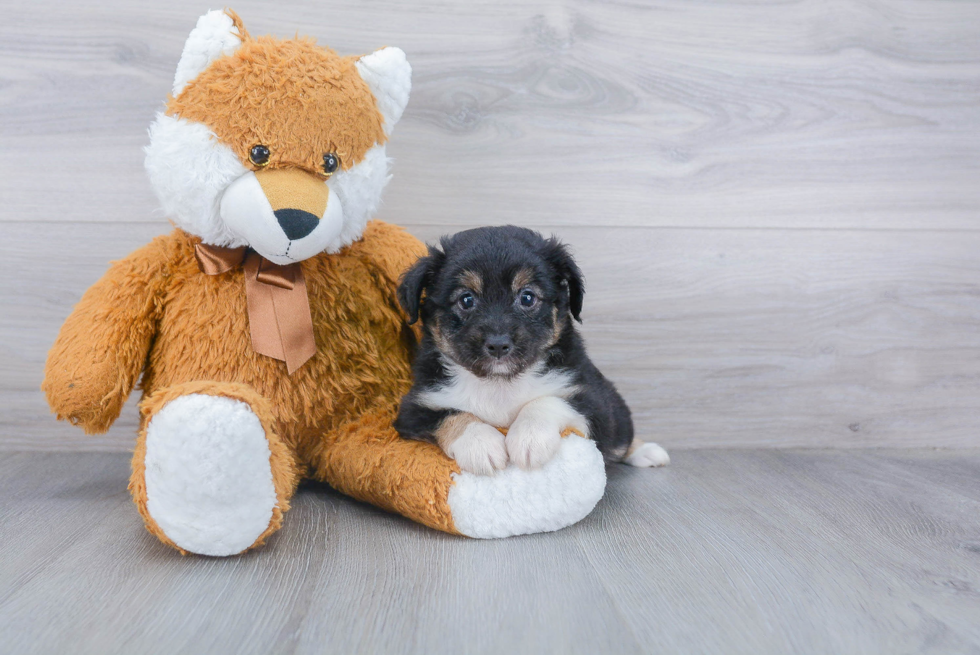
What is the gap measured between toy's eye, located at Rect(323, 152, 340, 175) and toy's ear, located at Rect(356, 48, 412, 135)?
0.66ft

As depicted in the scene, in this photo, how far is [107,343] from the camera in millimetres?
1763

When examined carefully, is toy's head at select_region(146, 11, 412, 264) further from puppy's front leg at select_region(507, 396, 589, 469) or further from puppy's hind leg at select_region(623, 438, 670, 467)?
puppy's hind leg at select_region(623, 438, 670, 467)

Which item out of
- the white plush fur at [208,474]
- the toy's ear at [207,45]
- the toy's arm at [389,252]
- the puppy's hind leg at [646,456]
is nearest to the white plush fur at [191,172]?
the toy's ear at [207,45]

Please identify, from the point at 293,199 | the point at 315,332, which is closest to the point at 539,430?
the point at 315,332

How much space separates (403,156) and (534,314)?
906mm

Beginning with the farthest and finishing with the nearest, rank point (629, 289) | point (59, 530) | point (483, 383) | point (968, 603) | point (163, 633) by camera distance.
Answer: point (629, 289)
point (483, 383)
point (59, 530)
point (968, 603)
point (163, 633)

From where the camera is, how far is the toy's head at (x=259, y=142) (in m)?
1.66

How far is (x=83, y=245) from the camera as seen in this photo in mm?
2367

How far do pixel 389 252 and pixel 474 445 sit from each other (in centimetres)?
65

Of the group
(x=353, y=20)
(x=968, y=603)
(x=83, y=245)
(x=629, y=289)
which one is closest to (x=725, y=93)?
(x=629, y=289)

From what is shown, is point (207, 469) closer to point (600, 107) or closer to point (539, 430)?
point (539, 430)

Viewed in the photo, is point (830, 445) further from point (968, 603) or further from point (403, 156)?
point (403, 156)

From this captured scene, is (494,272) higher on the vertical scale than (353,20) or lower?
lower

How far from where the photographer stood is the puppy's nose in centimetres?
166
